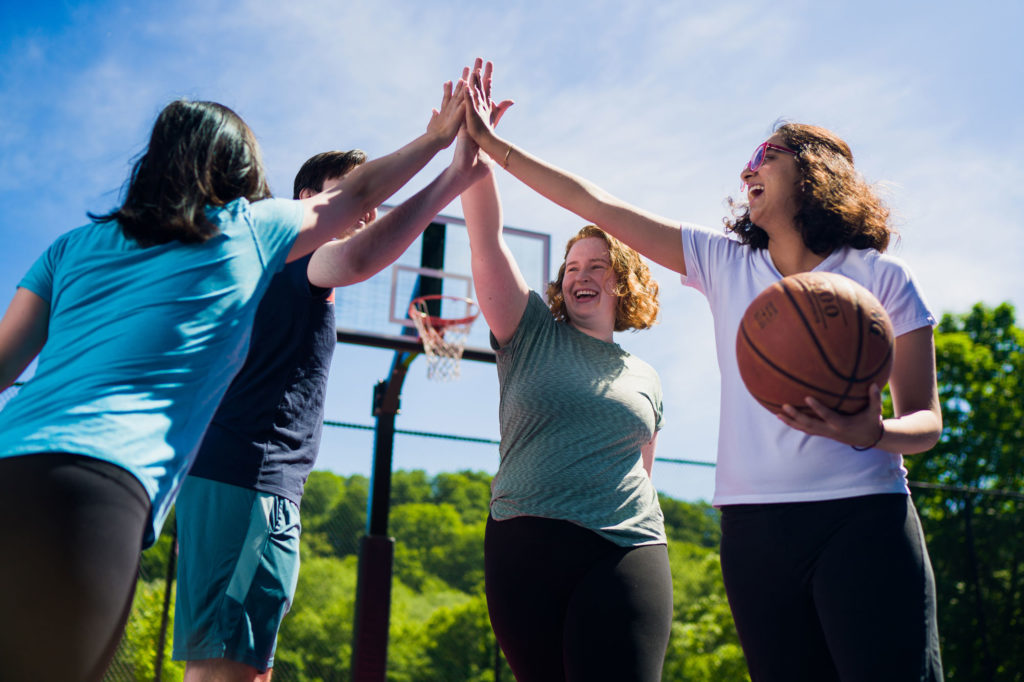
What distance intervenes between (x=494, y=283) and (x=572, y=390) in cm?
44

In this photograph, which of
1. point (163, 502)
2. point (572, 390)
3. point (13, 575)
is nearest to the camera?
point (13, 575)

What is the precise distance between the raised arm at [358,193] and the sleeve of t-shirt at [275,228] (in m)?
0.03

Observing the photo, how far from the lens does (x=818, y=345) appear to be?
5.72ft

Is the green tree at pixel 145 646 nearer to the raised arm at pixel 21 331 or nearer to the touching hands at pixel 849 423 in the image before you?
the raised arm at pixel 21 331

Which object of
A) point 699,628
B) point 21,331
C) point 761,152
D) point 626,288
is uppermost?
point 761,152

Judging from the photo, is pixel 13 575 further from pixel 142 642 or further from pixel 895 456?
pixel 142 642

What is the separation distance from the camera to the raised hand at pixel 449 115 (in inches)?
101

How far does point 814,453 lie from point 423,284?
5782 millimetres

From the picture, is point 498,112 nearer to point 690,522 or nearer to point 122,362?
point 122,362

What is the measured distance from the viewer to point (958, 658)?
13500 mm

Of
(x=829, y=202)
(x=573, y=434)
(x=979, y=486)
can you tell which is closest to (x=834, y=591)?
(x=573, y=434)

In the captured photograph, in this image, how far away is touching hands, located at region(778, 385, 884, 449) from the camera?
167 centimetres

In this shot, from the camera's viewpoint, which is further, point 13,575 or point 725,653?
point 725,653

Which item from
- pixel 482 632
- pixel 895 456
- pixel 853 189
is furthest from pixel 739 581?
pixel 482 632
